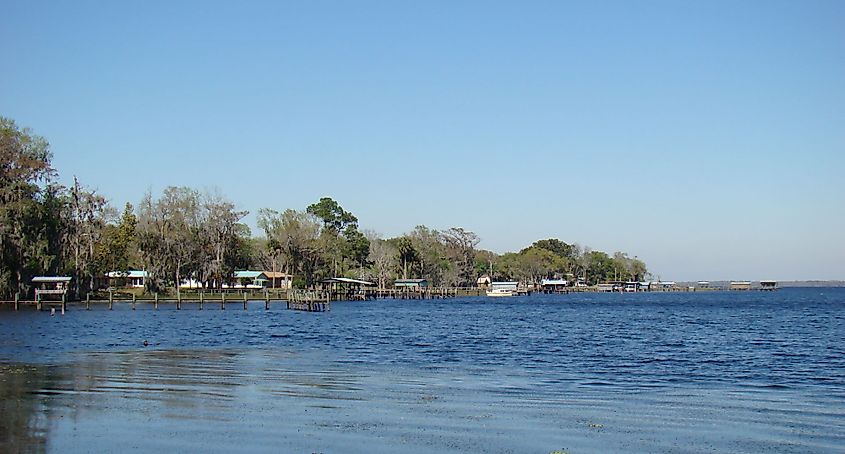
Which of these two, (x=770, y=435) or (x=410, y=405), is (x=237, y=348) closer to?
(x=410, y=405)

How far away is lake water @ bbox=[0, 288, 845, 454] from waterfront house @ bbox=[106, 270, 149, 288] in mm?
69456

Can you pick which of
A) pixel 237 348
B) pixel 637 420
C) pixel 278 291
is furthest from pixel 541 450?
pixel 278 291

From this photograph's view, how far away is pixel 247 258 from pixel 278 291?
19653 millimetres

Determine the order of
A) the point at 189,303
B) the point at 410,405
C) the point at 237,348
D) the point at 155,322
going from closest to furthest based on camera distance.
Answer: the point at 410,405 → the point at 237,348 → the point at 155,322 → the point at 189,303

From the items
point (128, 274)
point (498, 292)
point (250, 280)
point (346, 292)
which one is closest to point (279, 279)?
point (250, 280)

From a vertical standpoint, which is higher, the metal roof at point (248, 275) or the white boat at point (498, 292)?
the metal roof at point (248, 275)

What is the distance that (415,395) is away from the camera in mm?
20141

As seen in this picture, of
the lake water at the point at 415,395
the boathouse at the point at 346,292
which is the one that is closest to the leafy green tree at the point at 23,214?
the lake water at the point at 415,395

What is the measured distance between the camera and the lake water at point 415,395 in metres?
14.2

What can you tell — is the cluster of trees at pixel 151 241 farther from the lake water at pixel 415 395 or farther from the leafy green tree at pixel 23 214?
the lake water at pixel 415 395

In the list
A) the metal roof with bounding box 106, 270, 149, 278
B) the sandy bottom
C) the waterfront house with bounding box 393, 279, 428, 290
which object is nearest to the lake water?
the sandy bottom

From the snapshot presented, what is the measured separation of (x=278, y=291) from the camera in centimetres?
11881

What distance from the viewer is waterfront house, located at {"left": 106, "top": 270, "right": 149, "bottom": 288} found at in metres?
109

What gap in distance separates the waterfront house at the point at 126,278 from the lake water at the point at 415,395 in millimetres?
69456
